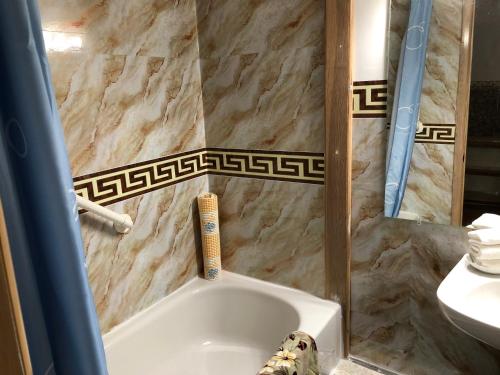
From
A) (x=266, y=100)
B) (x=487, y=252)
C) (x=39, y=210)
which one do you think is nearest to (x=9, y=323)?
(x=39, y=210)

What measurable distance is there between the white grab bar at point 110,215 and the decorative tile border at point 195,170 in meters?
0.07

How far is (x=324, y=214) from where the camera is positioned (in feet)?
5.41

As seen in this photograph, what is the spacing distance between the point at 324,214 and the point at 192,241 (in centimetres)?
68

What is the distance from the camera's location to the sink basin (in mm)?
Result: 1059

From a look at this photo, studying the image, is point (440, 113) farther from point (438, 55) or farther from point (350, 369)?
point (350, 369)

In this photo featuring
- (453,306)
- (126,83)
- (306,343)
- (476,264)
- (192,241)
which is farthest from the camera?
(192,241)

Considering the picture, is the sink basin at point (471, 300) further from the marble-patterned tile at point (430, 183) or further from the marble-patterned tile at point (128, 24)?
the marble-patterned tile at point (128, 24)

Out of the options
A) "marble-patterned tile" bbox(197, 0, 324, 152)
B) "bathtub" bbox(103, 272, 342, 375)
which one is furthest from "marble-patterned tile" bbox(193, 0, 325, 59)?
"bathtub" bbox(103, 272, 342, 375)

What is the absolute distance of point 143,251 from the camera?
1672 millimetres

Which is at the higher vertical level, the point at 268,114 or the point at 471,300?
the point at 268,114

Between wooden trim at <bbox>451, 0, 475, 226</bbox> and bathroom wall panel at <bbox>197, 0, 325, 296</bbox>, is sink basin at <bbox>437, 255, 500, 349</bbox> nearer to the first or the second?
wooden trim at <bbox>451, 0, 475, 226</bbox>

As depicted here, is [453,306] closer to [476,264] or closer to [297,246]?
[476,264]

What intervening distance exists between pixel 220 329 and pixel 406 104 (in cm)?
132

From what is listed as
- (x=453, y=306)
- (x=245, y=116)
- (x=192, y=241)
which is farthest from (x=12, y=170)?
(x=192, y=241)
